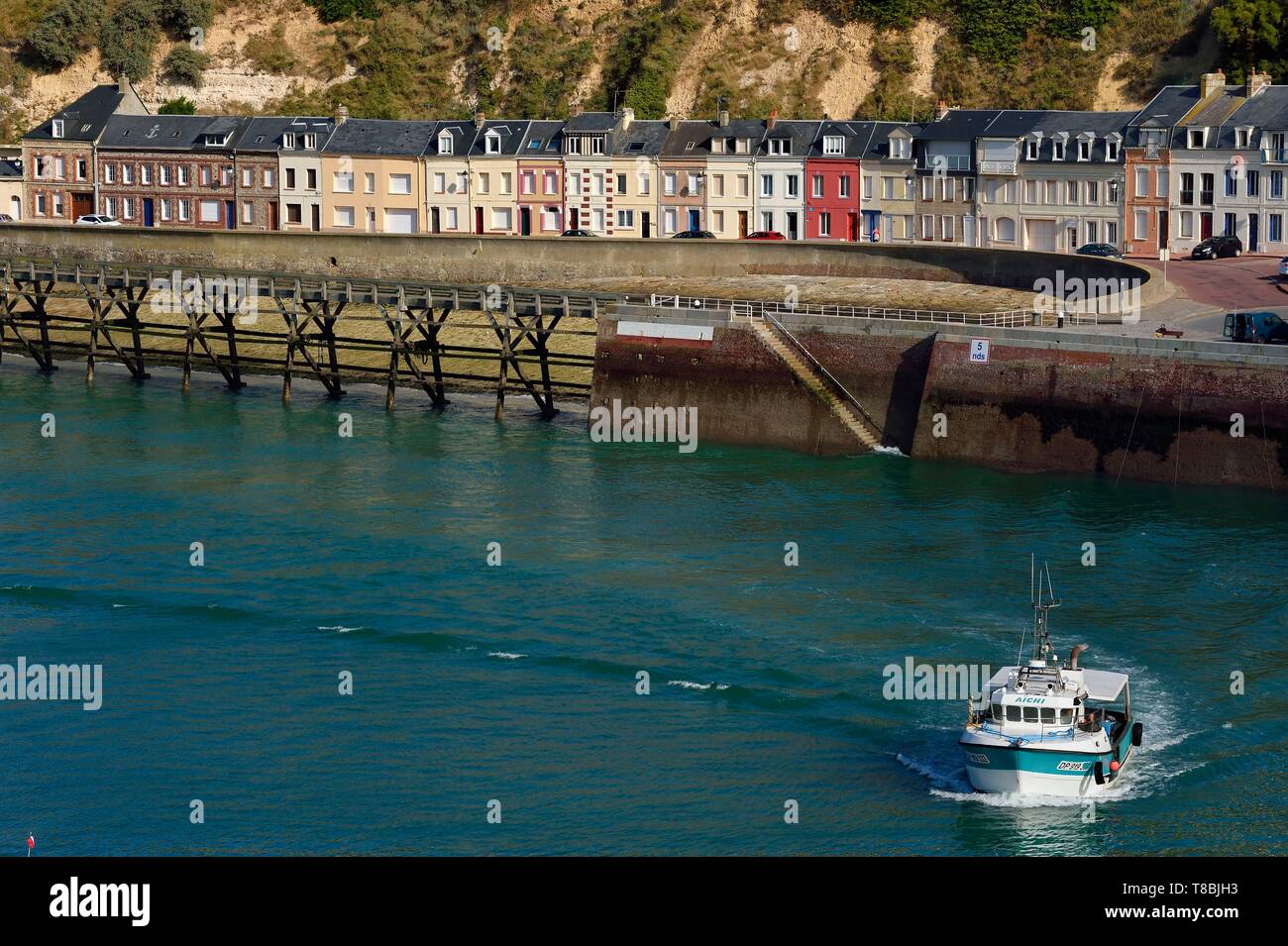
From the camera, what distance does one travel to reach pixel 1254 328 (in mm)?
51375

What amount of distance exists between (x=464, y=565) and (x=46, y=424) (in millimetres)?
22371

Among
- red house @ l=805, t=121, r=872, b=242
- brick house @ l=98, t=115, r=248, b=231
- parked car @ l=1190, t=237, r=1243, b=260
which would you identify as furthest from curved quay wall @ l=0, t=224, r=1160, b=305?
red house @ l=805, t=121, r=872, b=242

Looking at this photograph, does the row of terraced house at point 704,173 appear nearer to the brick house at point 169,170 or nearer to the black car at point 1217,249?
the brick house at point 169,170

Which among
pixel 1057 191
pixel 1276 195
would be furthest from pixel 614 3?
pixel 1276 195

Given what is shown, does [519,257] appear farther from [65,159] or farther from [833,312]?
[65,159]

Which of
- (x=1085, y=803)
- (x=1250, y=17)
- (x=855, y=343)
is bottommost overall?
(x=1085, y=803)

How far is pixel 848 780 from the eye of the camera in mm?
29828

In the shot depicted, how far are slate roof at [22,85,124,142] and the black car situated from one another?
54.4m

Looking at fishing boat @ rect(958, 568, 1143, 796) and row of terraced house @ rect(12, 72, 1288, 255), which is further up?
row of terraced house @ rect(12, 72, 1288, 255)

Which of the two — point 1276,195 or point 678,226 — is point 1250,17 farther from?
point 678,226

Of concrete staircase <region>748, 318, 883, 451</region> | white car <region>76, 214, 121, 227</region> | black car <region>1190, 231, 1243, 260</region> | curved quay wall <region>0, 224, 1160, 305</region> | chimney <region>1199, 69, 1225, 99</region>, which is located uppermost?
chimney <region>1199, 69, 1225, 99</region>

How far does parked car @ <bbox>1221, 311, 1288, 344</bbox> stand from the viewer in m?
51.3

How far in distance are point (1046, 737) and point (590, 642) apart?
9756 mm

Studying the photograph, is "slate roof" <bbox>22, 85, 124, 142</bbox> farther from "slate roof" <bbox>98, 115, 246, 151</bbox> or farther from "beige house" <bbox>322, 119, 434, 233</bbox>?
"beige house" <bbox>322, 119, 434, 233</bbox>
